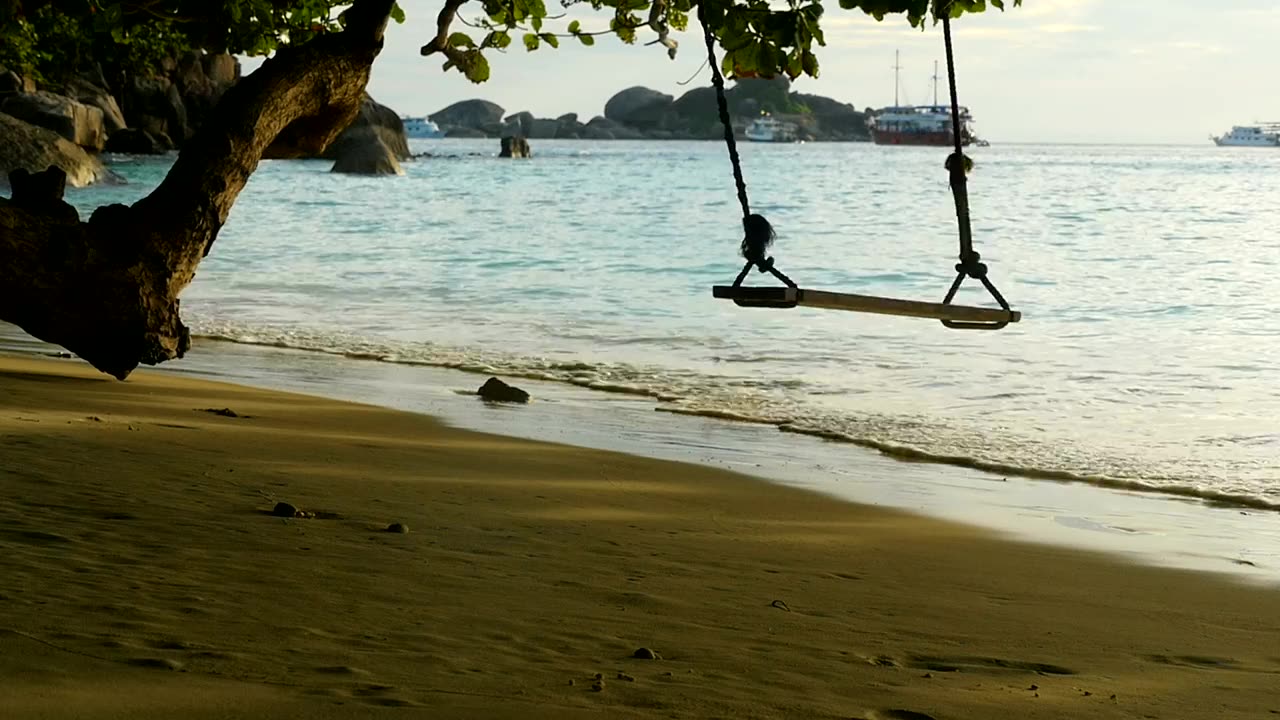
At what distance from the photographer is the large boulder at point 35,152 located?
40.2 m

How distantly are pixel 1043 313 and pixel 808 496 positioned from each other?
1344 cm

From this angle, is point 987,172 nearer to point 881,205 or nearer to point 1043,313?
point 881,205

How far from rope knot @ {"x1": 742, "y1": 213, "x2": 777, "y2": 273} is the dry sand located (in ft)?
3.70

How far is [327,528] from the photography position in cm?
560

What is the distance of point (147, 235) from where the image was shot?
617cm

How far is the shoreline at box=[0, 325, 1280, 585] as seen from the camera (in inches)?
286

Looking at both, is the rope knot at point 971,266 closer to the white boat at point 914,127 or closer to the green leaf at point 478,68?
the green leaf at point 478,68

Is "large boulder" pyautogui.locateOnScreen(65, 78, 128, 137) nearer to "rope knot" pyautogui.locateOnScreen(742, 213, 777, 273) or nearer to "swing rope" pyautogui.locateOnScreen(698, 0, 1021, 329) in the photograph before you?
"rope knot" pyautogui.locateOnScreen(742, 213, 777, 273)

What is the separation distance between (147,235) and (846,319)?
12168 millimetres

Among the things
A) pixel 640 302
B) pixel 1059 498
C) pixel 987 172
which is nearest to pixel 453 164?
pixel 987 172

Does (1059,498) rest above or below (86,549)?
below

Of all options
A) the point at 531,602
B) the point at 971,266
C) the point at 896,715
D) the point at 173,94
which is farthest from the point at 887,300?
the point at 173,94

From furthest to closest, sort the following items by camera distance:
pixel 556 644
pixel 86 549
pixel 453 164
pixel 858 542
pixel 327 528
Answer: pixel 453 164, pixel 858 542, pixel 327 528, pixel 86 549, pixel 556 644

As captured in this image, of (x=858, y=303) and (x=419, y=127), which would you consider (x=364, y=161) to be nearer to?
(x=858, y=303)
